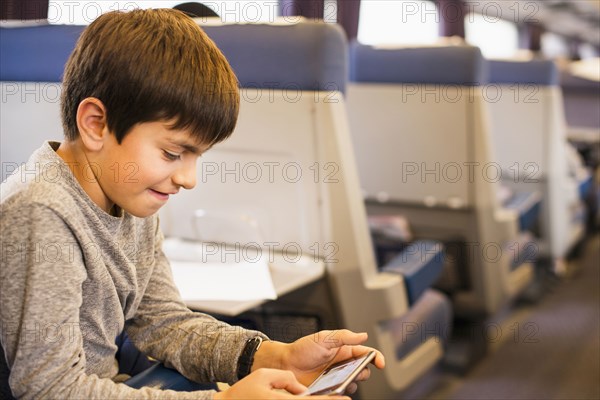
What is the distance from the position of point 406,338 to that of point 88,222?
136cm

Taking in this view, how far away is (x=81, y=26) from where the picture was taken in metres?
1.72

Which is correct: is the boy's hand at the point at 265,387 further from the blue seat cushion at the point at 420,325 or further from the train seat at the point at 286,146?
the blue seat cushion at the point at 420,325

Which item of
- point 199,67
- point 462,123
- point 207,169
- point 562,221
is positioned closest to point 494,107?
point 562,221

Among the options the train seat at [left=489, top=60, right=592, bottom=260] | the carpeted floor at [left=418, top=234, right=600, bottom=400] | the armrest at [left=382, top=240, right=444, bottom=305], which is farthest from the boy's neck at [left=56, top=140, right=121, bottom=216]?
the train seat at [left=489, top=60, right=592, bottom=260]

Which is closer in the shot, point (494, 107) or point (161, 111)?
point (161, 111)

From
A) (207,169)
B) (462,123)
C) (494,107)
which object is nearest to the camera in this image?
(207,169)

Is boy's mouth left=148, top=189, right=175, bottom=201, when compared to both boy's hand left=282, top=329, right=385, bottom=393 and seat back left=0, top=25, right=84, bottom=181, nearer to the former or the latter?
boy's hand left=282, top=329, right=385, bottom=393

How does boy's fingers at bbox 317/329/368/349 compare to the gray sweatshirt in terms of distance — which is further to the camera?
boy's fingers at bbox 317/329/368/349

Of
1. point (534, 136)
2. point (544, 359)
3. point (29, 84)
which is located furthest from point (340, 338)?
point (534, 136)

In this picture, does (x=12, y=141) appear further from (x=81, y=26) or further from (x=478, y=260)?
(x=478, y=260)

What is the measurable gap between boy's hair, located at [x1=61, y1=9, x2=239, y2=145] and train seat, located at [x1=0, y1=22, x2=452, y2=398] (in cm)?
71

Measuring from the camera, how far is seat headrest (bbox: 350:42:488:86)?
2662mm

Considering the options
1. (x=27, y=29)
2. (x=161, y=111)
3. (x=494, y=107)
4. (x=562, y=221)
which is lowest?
(x=562, y=221)

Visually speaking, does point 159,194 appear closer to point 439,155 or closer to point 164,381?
point 164,381
